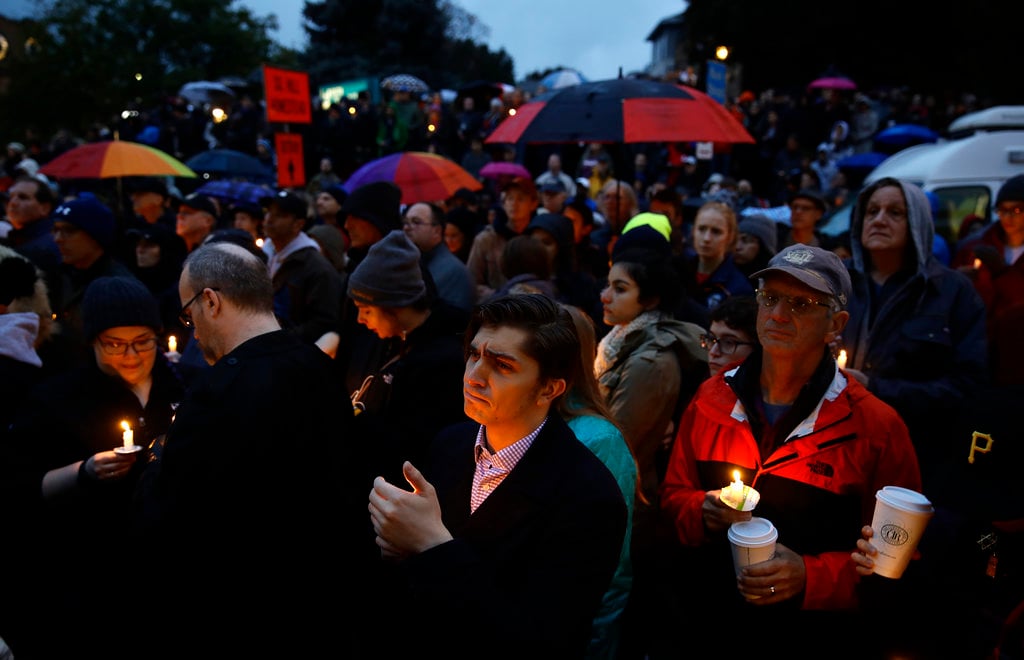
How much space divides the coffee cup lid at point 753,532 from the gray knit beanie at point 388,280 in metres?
2.05

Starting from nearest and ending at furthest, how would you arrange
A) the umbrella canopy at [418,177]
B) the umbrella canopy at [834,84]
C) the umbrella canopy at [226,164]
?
the umbrella canopy at [418,177] → the umbrella canopy at [226,164] → the umbrella canopy at [834,84]

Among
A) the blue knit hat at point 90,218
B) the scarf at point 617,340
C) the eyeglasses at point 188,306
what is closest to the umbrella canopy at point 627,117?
the scarf at point 617,340

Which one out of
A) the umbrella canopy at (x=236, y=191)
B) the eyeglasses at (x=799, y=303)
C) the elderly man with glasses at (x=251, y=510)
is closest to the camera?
the elderly man with glasses at (x=251, y=510)

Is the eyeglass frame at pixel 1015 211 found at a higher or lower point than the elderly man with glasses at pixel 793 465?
higher

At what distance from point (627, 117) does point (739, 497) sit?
13.2 ft

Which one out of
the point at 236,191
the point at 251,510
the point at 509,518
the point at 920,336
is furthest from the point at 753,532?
the point at 236,191

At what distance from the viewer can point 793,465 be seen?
2.69 metres

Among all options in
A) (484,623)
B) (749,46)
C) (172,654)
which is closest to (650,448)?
(484,623)

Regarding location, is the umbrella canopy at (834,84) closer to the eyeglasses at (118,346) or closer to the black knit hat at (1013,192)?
the black knit hat at (1013,192)

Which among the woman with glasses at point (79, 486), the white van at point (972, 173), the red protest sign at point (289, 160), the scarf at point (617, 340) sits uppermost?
the red protest sign at point (289, 160)

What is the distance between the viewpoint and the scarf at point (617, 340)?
393cm

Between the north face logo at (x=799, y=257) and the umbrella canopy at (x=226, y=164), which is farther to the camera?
the umbrella canopy at (x=226, y=164)

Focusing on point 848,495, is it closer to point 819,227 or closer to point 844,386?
point 844,386

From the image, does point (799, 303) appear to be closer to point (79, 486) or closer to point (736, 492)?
point (736, 492)
